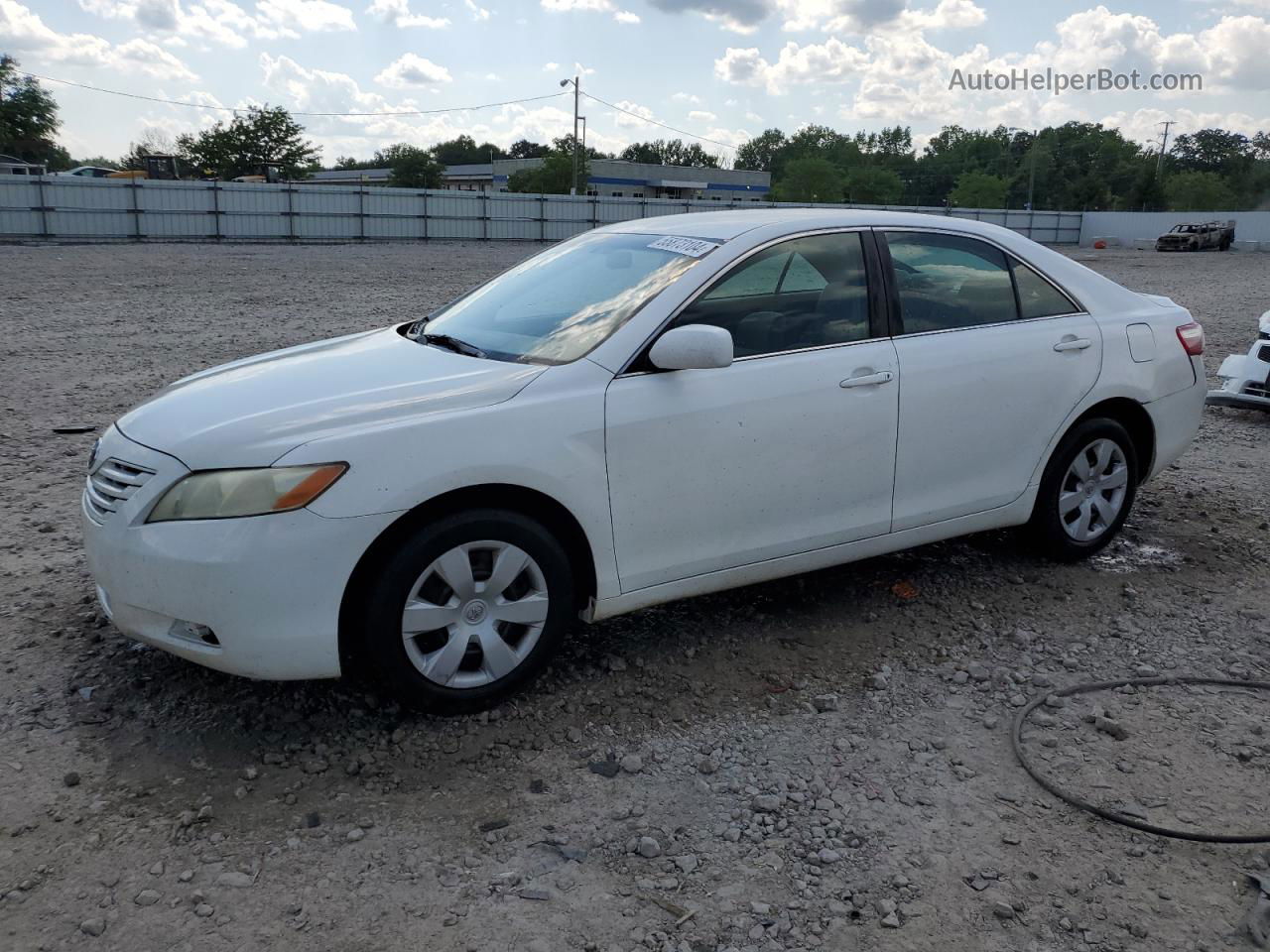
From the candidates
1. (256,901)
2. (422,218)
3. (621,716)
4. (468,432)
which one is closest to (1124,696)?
(621,716)

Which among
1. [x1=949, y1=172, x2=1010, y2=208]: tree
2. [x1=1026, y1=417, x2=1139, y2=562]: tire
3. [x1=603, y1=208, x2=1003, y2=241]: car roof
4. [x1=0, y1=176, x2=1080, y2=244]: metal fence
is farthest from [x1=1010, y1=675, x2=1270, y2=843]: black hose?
[x1=949, y1=172, x2=1010, y2=208]: tree

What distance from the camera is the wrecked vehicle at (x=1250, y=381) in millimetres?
8367

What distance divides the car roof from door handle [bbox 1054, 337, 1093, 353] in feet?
1.92

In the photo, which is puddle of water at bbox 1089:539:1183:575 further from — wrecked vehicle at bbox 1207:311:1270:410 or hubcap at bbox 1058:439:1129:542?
wrecked vehicle at bbox 1207:311:1270:410

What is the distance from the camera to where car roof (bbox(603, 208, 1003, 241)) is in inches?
168

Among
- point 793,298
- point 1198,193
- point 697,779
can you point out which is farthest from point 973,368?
point 1198,193

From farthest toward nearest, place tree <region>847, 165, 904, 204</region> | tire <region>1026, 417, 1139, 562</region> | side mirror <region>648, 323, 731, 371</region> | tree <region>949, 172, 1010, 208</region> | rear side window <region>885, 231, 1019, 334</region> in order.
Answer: tree <region>847, 165, 904, 204</region>
tree <region>949, 172, 1010, 208</region>
tire <region>1026, 417, 1139, 562</region>
rear side window <region>885, 231, 1019, 334</region>
side mirror <region>648, 323, 731, 371</region>

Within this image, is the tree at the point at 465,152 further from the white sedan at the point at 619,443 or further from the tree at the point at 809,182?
the white sedan at the point at 619,443

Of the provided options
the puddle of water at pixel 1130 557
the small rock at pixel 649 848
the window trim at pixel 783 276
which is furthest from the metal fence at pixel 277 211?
the small rock at pixel 649 848

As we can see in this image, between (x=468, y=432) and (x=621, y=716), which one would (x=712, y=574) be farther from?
(x=468, y=432)

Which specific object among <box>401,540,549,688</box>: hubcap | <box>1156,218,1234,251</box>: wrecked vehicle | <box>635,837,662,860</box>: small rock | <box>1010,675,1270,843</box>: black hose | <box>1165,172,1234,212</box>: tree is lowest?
<box>635,837,662,860</box>: small rock

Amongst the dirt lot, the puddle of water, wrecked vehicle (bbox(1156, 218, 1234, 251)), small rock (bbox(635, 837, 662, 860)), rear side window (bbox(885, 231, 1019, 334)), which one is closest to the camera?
the dirt lot

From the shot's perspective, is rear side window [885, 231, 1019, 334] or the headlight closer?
the headlight

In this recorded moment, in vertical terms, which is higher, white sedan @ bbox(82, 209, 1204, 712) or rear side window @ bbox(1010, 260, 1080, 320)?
rear side window @ bbox(1010, 260, 1080, 320)
